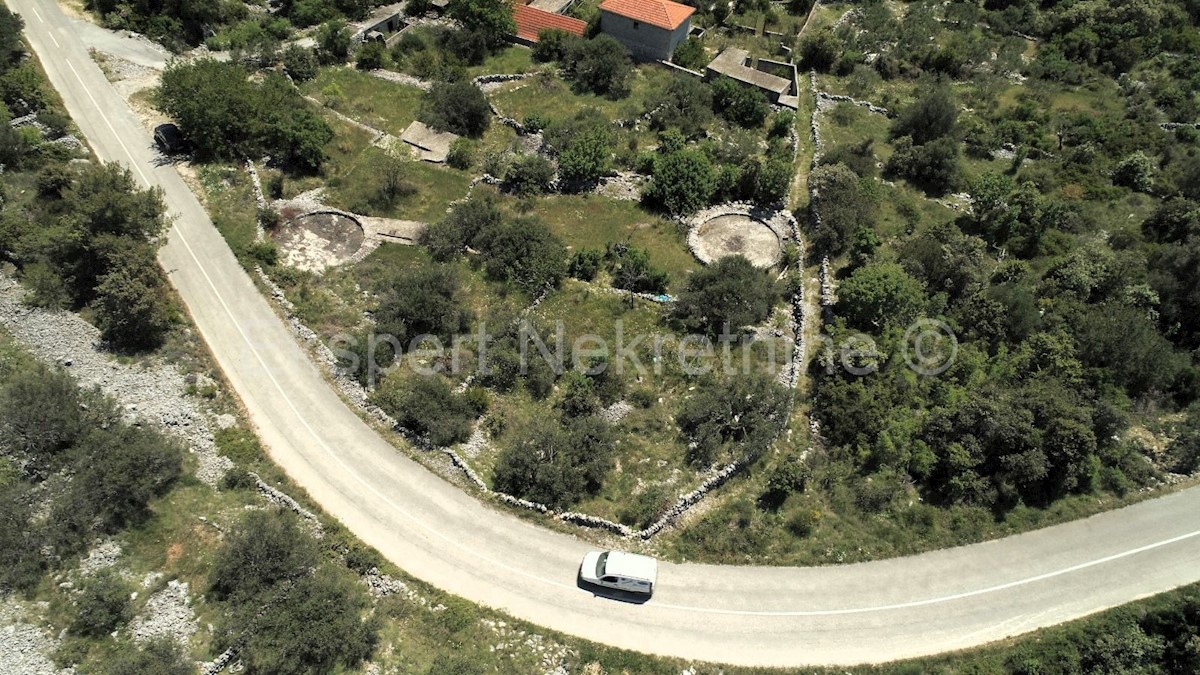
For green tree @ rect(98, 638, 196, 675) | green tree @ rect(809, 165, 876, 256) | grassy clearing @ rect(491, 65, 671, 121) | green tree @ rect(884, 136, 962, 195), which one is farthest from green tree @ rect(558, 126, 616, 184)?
green tree @ rect(98, 638, 196, 675)

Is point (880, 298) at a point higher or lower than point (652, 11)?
lower

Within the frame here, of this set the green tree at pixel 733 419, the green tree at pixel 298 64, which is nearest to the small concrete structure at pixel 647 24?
the green tree at pixel 298 64

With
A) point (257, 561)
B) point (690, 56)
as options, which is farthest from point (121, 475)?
point (690, 56)

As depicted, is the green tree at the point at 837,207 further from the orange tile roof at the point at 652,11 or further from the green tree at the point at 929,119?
the orange tile roof at the point at 652,11

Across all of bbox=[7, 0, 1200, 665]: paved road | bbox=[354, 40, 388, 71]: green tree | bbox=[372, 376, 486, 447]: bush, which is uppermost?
bbox=[354, 40, 388, 71]: green tree

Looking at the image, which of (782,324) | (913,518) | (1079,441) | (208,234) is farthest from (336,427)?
(1079,441)

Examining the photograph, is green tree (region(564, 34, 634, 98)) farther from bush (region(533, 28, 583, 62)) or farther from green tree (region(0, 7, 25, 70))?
green tree (region(0, 7, 25, 70))

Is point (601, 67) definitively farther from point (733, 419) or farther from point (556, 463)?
point (556, 463)

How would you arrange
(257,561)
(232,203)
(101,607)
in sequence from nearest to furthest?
(101,607) < (257,561) < (232,203)
